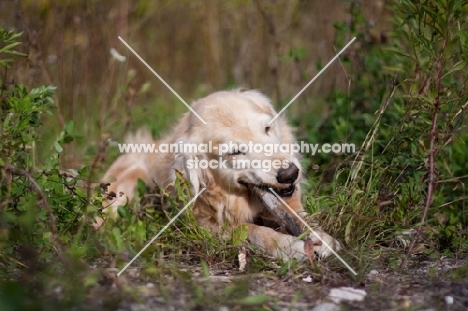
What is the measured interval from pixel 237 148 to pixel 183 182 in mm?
393

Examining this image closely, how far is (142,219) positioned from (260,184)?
98 centimetres

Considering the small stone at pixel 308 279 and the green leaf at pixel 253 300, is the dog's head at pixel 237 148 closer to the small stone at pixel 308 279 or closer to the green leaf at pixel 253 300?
the small stone at pixel 308 279

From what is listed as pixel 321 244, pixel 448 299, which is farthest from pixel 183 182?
pixel 448 299

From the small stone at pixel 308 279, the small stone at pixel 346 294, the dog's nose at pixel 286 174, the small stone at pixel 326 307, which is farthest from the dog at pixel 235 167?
the small stone at pixel 326 307

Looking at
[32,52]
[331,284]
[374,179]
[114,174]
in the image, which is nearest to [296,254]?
[331,284]

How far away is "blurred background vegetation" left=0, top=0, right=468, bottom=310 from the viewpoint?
3.04 meters

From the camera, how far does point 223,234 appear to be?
3.76 m

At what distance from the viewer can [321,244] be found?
340 centimetres

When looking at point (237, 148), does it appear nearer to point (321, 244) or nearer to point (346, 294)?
point (321, 244)

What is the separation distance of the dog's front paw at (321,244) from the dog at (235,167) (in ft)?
0.04

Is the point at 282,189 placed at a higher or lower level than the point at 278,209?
higher

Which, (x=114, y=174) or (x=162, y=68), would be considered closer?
(x=114, y=174)

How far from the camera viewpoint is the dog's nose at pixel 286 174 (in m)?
3.68

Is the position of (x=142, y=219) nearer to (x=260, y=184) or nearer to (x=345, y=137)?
(x=260, y=184)
